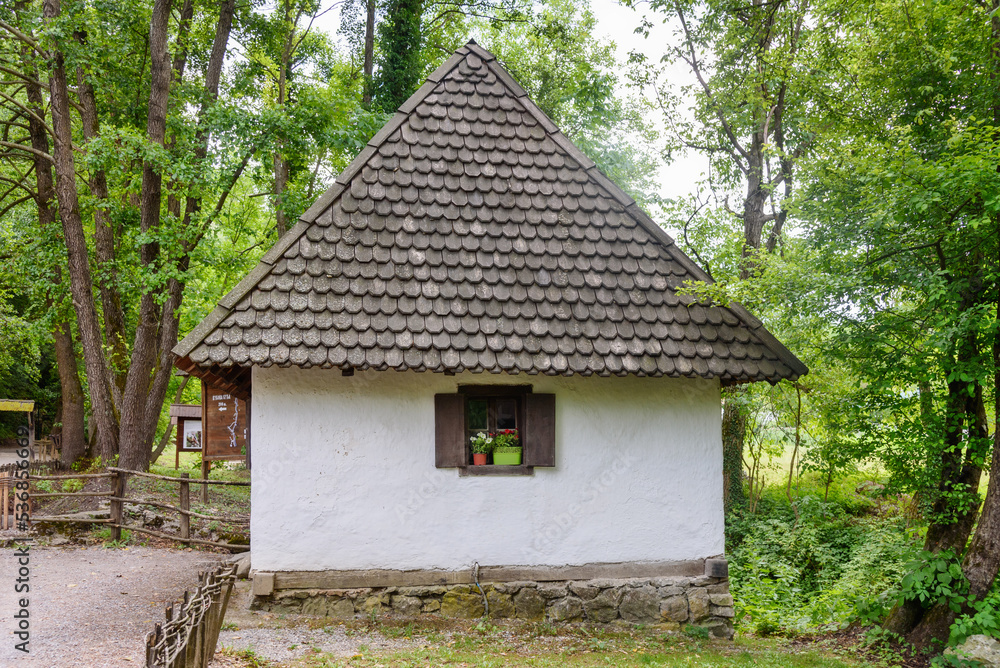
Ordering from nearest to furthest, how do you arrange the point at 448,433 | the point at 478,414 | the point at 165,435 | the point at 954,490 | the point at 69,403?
the point at 954,490 → the point at 448,433 → the point at 478,414 → the point at 69,403 → the point at 165,435

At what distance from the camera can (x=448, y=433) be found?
682cm

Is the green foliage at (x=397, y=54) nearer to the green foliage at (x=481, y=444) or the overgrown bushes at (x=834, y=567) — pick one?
the green foliage at (x=481, y=444)

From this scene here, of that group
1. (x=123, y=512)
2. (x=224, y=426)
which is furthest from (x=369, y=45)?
(x=123, y=512)

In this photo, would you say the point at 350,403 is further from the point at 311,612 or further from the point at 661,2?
the point at 661,2

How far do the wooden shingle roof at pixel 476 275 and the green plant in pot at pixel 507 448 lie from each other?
3.14 ft

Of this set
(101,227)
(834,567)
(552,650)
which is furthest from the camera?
(101,227)

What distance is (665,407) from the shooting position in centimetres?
719

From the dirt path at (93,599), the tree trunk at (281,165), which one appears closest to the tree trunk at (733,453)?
the tree trunk at (281,165)

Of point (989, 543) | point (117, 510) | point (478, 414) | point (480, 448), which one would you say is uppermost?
point (478, 414)

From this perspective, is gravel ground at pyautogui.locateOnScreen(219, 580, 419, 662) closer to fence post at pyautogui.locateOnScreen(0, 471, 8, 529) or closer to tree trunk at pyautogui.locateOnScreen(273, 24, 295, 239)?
fence post at pyautogui.locateOnScreen(0, 471, 8, 529)

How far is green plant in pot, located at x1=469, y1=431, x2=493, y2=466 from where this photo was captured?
691 cm

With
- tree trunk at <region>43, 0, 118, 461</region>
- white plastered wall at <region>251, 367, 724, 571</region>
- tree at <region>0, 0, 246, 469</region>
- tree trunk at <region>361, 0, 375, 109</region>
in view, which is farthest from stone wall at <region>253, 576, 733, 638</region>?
tree trunk at <region>361, 0, 375, 109</region>

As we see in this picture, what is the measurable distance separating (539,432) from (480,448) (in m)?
0.64

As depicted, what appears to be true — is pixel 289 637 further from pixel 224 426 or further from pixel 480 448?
pixel 224 426
